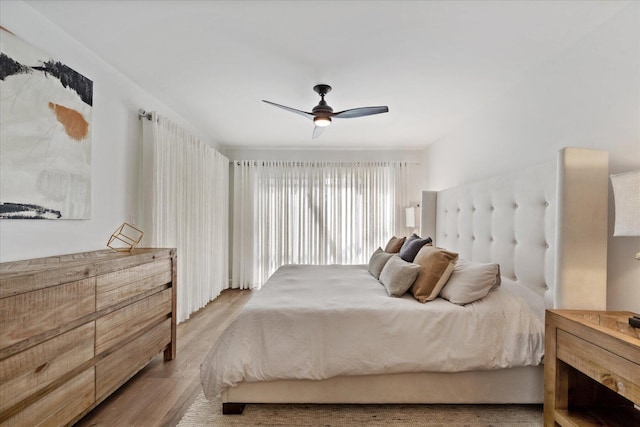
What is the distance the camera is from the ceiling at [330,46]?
1793 mm

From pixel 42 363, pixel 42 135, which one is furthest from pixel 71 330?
pixel 42 135

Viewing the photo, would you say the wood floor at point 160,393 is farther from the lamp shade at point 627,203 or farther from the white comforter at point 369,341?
the lamp shade at point 627,203

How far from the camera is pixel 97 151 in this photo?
245cm

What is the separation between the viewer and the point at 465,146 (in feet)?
11.9


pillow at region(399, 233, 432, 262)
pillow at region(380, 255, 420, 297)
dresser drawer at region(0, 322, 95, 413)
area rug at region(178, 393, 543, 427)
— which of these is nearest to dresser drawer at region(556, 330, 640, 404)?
area rug at region(178, 393, 543, 427)

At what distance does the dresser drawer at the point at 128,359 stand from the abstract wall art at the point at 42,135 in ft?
3.20

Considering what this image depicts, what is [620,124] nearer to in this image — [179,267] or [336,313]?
[336,313]

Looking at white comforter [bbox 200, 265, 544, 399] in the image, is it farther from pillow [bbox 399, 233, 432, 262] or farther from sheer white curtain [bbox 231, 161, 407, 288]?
sheer white curtain [bbox 231, 161, 407, 288]

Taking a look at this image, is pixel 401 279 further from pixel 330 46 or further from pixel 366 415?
pixel 330 46

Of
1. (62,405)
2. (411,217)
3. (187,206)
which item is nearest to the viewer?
(62,405)

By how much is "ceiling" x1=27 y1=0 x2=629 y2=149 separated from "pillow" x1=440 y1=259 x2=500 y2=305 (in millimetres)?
1525

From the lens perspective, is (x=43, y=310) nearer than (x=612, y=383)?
No

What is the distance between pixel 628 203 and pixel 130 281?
2.77 meters

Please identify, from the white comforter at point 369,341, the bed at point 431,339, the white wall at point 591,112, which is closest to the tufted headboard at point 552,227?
the bed at point 431,339
